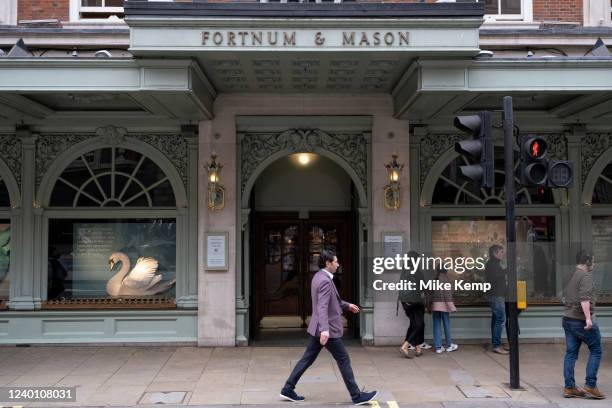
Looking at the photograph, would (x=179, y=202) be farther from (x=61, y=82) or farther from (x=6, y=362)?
(x=6, y=362)

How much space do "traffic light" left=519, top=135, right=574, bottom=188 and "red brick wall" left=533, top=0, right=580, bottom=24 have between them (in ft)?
16.2

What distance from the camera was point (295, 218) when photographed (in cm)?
1273

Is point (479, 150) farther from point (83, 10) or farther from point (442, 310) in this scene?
point (83, 10)

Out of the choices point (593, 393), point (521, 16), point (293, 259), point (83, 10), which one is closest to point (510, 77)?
point (521, 16)

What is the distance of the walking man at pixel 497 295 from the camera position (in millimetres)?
10305

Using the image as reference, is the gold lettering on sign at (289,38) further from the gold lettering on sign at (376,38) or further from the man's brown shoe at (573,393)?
the man's brown shoe at (573,393)

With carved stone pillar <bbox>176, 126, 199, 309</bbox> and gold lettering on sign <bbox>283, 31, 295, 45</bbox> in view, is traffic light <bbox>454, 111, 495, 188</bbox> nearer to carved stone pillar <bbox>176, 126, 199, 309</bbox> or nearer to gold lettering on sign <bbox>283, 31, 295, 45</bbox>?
gold lettering on sign <bbox>283, 31, 295, 45</bbox>

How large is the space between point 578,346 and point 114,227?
7.81m

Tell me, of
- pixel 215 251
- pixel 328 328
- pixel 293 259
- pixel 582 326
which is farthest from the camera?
pixel 293 259

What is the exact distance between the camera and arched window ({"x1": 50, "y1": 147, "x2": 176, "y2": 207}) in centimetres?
1114

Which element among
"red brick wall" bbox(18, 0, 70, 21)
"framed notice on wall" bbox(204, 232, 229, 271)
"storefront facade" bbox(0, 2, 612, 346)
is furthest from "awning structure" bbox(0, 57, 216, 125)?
"framed notice on wall" bbox(204, 232, 229, 271)

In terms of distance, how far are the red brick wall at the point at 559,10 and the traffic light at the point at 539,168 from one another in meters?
4.94

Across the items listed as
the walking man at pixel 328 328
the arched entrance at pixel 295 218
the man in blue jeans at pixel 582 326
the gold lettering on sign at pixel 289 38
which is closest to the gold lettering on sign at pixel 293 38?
the gold lettering on sign at pixel 289 38

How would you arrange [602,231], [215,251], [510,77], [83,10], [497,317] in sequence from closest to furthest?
[510,77], [497,317], [215,251], [83,10], [602,231]
